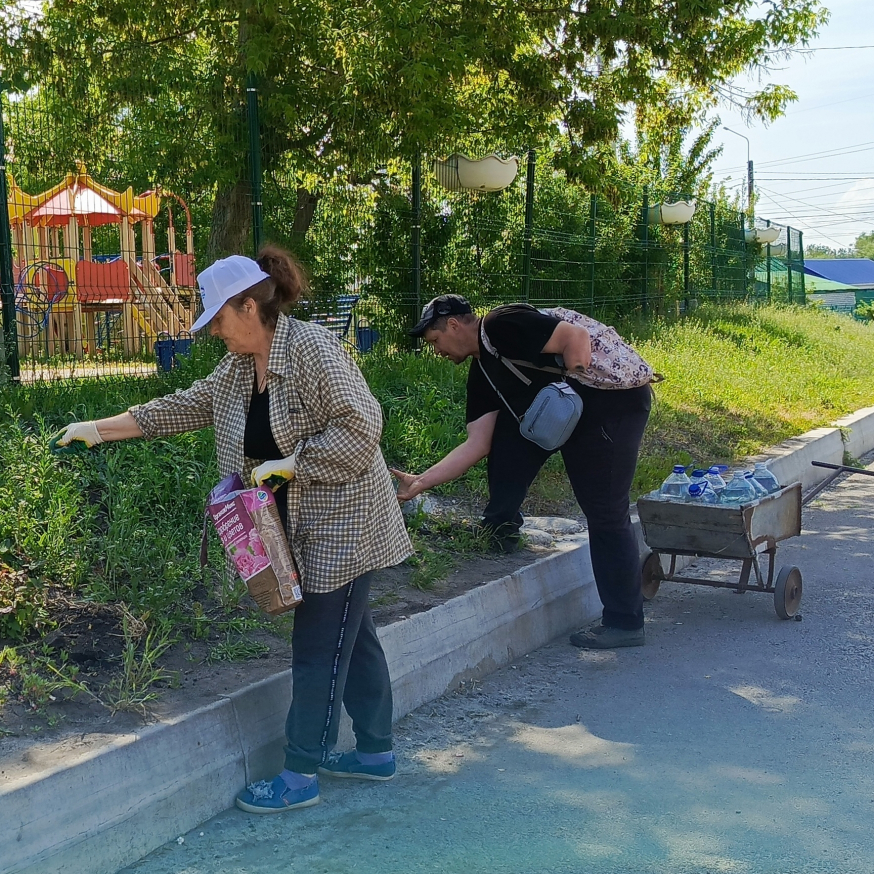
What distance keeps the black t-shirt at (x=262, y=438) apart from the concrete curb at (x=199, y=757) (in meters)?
0.79

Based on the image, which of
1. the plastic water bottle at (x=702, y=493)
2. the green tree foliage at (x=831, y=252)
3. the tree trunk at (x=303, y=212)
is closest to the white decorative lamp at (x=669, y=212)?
the tree trunk at (x=303, y=212)

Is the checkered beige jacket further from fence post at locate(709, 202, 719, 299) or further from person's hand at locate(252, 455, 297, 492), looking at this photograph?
fence post at locate(709, 202, 719, 299)

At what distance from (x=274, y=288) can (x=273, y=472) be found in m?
0.64

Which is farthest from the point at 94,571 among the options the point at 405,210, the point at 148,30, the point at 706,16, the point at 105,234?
the point at 105,234

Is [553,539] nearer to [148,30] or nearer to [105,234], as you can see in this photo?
[148,30]

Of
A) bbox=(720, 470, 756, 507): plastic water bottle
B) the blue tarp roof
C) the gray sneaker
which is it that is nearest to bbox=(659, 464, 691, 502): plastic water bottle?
bbox=(720, 470, 756, 507): plastic water bottle

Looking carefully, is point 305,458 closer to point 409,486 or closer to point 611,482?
point 409,486

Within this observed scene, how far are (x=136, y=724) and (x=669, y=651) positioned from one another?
2891 mm

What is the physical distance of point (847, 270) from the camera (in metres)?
69.6

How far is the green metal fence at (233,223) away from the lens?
8234mm

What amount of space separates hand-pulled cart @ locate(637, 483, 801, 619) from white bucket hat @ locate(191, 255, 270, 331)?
3.18m

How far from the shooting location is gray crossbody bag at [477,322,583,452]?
5.14 meters

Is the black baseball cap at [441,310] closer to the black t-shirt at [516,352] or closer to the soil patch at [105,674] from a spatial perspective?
the black t-shirt at [516,352]

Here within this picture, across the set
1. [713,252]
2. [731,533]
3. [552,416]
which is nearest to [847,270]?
[713,252]
